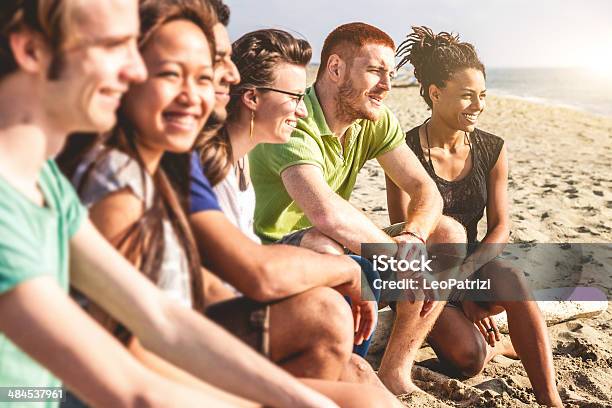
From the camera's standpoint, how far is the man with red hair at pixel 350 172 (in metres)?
3.11

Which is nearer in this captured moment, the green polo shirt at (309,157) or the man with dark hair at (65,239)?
the man with dark hair at (65,239)

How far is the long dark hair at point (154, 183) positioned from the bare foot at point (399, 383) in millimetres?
1618

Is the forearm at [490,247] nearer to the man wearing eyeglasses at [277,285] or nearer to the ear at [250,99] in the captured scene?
the ear at [250,99]

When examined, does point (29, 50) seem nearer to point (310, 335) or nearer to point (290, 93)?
point (310, 335)

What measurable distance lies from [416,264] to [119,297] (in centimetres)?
190

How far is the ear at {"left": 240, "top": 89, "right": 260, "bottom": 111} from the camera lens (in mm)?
2748

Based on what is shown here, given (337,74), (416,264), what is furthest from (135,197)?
(337,74)

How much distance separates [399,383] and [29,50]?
2274 millimetres

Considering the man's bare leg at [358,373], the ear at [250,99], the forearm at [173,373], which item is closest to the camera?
the forearm at [173,373]

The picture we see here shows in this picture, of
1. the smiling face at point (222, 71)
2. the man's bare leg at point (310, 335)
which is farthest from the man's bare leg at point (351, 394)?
the smiling face at point (222, 71)

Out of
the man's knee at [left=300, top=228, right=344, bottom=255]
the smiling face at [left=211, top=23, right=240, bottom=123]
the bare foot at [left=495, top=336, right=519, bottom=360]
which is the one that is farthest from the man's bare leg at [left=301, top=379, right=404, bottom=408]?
the bare foot at [left=495, top=336, right=519, bottom=360]

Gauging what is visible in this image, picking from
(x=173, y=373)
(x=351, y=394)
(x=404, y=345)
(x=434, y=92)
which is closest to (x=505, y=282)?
(x=404, y=345)

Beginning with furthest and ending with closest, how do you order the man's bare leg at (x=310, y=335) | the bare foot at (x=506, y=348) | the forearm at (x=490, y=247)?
1. the bare foot at (x=506, y=348)
2. the forearm at (x=490, y=247)
3. the man's bare leg at (x=310, y=335)

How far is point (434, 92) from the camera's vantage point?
4.15 metres
